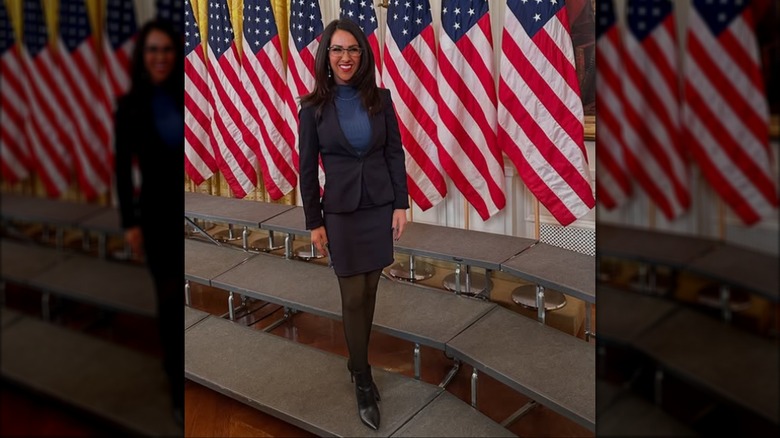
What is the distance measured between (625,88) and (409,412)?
2.27 meters

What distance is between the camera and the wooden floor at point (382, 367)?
2.51 m

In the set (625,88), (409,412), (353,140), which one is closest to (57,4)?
(625,88)

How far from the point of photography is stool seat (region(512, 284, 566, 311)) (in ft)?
11.1

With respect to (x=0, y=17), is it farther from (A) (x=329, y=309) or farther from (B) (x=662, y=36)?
(A) (x=329, y=309)

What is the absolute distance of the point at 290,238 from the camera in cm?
388

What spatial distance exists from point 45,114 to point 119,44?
36 millimetres

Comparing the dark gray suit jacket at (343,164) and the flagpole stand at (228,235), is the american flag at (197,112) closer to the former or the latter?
the flagpole stand at (228,235)

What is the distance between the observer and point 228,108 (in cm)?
493

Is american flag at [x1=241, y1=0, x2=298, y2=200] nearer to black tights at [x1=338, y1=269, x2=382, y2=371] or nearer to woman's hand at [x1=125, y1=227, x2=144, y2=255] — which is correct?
black tights at [x1=338, y1=269, x2=382, y2=371]

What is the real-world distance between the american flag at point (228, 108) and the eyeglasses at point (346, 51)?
9.21ft

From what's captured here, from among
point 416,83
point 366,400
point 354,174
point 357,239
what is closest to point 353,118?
point 354,174

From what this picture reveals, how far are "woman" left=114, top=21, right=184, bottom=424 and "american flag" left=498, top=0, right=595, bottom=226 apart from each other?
3.37 metres

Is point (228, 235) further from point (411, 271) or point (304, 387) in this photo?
point (304, 387)

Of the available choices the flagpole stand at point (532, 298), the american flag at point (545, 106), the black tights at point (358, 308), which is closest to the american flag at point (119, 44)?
the black tights at point (358, 308)
